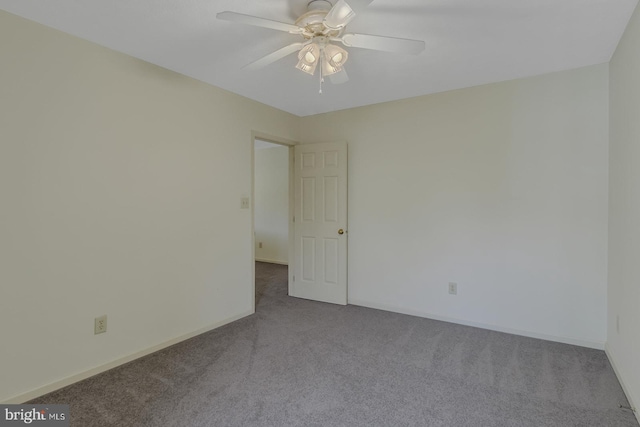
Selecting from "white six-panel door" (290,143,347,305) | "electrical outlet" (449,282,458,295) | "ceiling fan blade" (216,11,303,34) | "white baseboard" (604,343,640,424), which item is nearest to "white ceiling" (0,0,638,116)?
"ceiling fan blade" (216,11,303,34)

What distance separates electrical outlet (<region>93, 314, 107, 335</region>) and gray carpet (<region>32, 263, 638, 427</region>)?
304 millimetres

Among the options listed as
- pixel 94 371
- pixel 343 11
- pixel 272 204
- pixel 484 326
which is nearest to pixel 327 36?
pixel 343 11

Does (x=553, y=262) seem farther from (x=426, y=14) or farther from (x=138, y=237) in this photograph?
(x=138, y=237)

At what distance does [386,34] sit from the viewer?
2.12 metres

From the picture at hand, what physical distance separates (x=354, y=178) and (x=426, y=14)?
2.08 m

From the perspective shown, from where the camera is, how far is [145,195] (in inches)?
101

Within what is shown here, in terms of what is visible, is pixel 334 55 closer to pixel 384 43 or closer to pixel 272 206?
pixel 384 43

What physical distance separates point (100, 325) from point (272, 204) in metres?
4.41

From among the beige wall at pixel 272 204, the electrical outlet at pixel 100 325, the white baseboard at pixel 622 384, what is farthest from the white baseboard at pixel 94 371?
the beige wall at pixel 272 204

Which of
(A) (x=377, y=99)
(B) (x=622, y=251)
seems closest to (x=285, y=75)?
(A) (x=377, y=99)

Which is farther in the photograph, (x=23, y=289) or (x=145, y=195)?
(x=145, y=195)

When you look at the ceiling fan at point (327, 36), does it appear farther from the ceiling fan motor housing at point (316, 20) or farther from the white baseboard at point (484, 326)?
the white baseboard at point (484, 326)

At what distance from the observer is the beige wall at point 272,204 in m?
6.34

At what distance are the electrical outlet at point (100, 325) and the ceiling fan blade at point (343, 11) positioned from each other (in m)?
2.47
